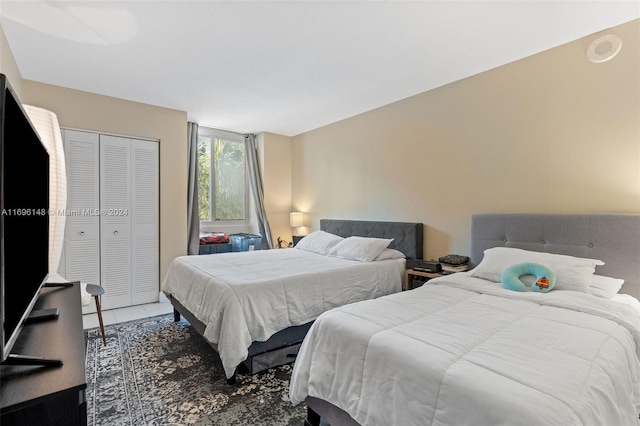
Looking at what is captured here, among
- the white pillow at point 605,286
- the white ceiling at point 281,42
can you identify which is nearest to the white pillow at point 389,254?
the white pillow at point 605,286

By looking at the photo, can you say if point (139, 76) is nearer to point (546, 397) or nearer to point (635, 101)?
point (546, 397)

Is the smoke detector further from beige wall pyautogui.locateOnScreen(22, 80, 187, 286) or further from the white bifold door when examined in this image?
the white bifold door

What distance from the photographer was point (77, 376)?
3.04 feet

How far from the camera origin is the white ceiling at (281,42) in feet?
6.68

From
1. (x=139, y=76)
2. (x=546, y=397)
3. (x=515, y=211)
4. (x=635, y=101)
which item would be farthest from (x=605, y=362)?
(x=139, y=76)

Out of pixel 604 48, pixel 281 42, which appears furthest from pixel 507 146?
pixel 281 42

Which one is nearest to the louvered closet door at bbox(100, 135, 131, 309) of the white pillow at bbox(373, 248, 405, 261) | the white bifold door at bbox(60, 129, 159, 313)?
the white bifold door at bbox(60, 129, 159, 313)

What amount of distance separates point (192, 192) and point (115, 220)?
3.37 feet

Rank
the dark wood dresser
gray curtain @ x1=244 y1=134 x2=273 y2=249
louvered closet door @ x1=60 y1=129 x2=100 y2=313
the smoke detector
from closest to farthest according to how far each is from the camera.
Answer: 1. the dark wood dresser
2. the smoke detector
3. louvered closet door @ x1=60 y1=129 x2=100 y2=313
4. gray curtain @ x1=244 y1=134 x2=273 y2=249

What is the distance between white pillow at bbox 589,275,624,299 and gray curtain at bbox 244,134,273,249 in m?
4.04

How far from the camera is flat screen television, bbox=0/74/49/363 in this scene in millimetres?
837

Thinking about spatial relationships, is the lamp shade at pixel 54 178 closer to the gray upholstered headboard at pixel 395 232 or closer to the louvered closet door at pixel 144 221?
the louvered closet door at pixel 144 221

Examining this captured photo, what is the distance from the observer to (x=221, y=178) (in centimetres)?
516

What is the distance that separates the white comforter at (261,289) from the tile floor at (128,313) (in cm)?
65
